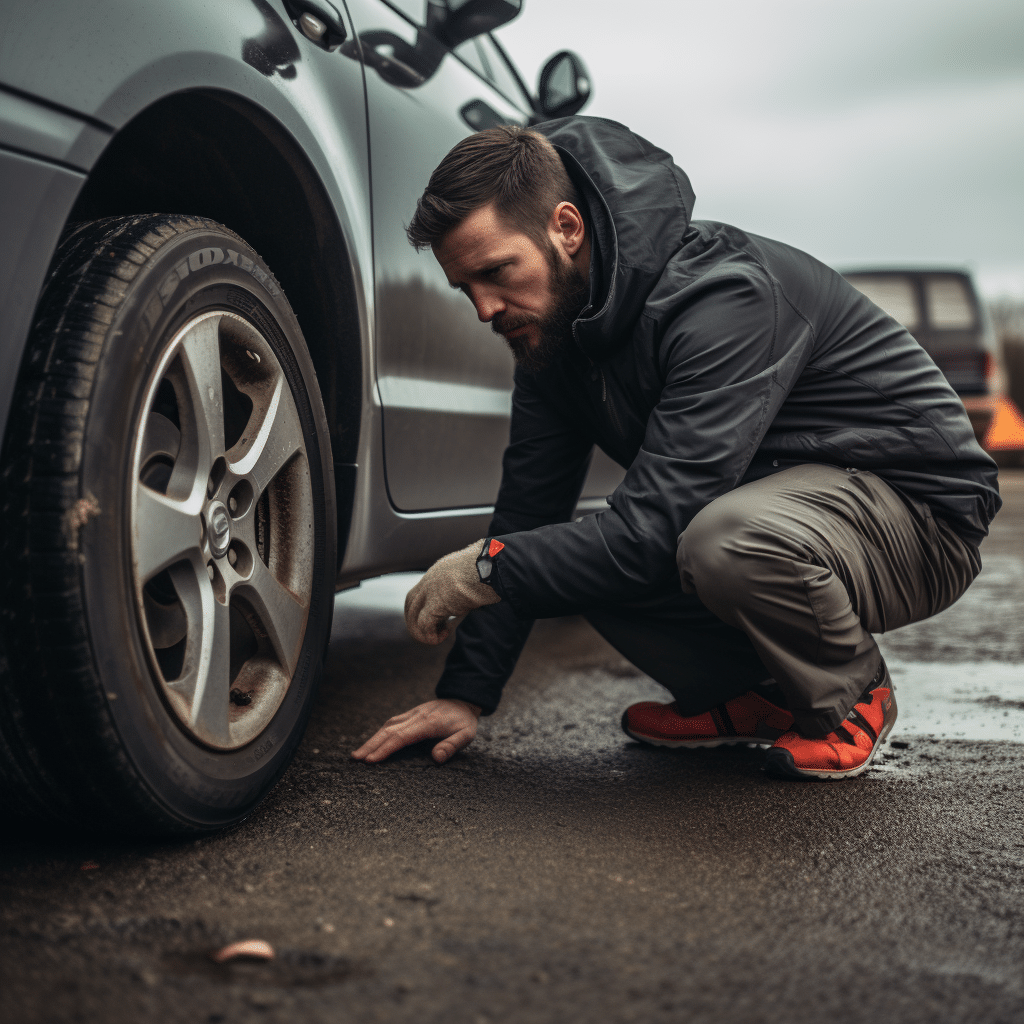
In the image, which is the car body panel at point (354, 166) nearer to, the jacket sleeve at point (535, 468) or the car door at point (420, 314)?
the car door at point (420, 314)

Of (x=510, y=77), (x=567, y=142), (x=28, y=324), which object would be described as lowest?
(x=28, y=324)

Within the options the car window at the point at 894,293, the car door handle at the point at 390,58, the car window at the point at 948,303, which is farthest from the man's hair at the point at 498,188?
the car window at the point at 948,303

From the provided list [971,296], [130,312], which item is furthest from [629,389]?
[971,296]

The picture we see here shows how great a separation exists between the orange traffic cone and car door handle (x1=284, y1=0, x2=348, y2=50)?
25.6ft

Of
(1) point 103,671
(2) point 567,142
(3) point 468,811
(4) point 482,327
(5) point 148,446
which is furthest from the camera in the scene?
(4) point 482,327

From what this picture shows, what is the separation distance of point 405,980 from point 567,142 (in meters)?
1.40

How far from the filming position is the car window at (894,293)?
895 cm

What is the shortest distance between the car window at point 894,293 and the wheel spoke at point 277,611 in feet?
27.0

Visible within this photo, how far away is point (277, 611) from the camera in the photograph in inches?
62.5

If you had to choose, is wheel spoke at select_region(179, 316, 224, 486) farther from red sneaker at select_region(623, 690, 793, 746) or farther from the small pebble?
red sneaker at select_region(623, 690, 793, 746)

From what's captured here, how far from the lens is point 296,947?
112 centimetres

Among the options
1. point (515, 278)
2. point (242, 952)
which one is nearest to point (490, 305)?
point (515, 278)

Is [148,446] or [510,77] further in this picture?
[510,77]

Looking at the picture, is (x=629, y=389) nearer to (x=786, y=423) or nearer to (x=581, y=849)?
(x=786, y=423)
